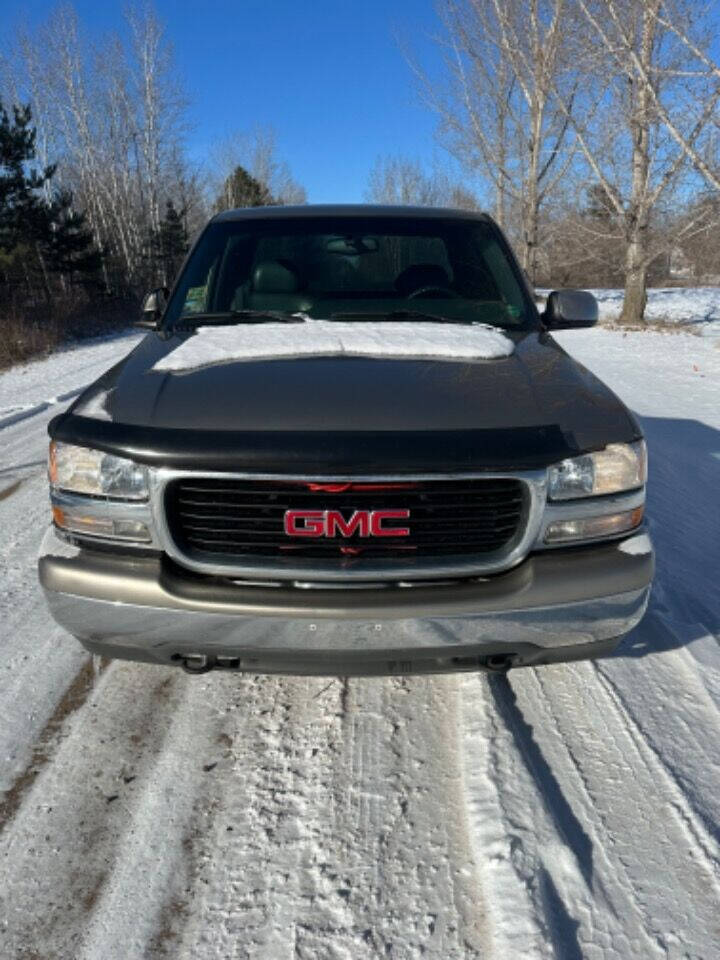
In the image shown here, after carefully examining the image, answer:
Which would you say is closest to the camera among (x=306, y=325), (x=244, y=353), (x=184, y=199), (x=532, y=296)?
(x=244, y=353)

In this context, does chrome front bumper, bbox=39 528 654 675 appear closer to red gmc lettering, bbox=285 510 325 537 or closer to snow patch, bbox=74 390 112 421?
red gmc lettering, bbox=285 510 325 537

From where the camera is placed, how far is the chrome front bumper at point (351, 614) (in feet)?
6.30

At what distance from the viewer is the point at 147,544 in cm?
201

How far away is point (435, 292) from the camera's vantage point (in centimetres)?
337

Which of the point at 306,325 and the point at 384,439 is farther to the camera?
the point at 306,325

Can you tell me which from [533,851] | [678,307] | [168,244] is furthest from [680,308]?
[533,851]

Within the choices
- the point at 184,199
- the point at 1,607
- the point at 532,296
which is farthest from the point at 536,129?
the point at 184,199

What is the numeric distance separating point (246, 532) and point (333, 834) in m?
0.86

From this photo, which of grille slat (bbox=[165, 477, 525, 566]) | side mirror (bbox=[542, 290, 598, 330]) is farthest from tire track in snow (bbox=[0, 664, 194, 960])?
side mirror (bbox=[542, 290, 598, 330])

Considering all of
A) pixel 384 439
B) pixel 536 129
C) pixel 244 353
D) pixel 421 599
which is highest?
pixel 536 129

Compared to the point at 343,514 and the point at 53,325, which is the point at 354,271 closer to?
the point at 343,514

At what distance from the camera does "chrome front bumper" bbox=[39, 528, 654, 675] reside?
6.30 ft

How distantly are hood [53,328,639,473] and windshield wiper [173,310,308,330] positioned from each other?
0.66 m

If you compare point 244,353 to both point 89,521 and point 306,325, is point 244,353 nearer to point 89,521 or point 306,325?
point 306,325
